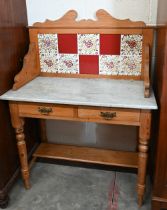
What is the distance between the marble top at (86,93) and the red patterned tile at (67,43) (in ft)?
0.75

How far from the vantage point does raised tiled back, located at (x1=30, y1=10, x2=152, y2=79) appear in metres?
1.85

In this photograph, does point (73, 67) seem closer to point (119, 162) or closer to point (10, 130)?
point (10, 130)

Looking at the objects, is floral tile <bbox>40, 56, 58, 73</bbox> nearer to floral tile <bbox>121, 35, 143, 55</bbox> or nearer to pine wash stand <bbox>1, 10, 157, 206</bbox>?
pine wash stand <bbox>1, 10, 157, 206</bbox>

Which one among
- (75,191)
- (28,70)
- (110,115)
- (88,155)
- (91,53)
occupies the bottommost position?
(75,191)

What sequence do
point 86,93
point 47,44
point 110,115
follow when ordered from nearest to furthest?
point 110,115
point 86,93
point 47,44

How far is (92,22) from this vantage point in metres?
1.88

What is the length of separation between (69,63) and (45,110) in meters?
0.54

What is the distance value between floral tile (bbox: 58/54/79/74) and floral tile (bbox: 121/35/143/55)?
1.23 ft

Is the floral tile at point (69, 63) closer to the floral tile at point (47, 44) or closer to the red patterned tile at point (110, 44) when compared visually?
the floral tile at point (47, 44)

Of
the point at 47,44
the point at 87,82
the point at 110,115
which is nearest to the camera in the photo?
the point at 110,115

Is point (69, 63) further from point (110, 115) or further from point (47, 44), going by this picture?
point (110, 115)

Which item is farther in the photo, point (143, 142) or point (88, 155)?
point (88, 155)

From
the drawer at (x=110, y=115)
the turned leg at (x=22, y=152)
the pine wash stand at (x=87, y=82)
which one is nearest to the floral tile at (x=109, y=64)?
the pine wash stand at (x=87, y=82)

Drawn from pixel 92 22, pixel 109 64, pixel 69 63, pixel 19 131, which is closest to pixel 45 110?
pixel 19 131
